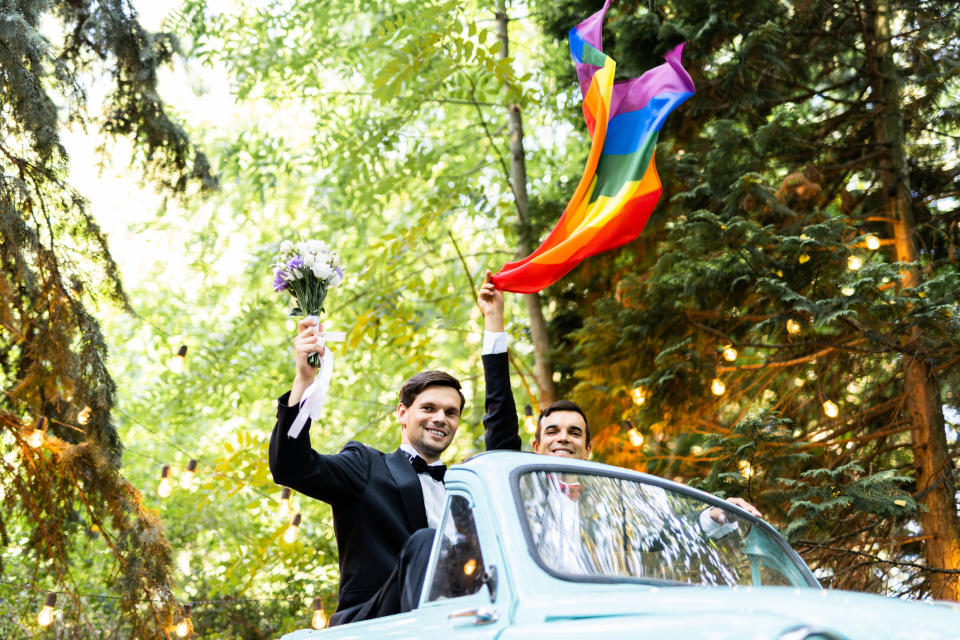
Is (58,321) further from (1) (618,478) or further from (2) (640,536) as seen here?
(2) (640,536)

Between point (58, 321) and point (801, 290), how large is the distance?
5953 mm

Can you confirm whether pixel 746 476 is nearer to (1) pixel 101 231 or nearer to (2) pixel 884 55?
(2) pixel 884 55

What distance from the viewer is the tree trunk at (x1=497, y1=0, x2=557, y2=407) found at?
33.3 ft

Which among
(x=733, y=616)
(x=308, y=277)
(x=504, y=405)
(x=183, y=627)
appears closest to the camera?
(x=733, y=616)

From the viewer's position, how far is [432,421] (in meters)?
4.29

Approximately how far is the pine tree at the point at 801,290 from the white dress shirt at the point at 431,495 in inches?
119

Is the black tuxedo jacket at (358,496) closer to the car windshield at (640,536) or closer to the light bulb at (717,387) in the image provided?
the car windshield at (640,536)

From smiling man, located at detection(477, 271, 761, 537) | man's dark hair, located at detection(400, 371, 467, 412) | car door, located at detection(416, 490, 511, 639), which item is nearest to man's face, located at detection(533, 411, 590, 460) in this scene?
smiling man, located at detection(477, 271, 761, 537)

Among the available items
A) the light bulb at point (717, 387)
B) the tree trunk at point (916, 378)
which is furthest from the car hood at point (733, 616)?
the light bulb at point (717, 387)

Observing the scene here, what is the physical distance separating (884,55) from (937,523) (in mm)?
4401

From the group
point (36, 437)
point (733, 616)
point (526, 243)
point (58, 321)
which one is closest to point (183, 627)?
point (36, 437)

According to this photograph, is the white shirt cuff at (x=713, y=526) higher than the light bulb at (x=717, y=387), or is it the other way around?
the light bulb at (x=717, y=387)

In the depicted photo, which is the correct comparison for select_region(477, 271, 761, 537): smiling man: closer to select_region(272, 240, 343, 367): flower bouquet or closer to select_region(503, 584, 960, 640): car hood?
select_region(272, 240, 343, 367): flower bouquet

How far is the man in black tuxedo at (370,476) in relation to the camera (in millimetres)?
3846
